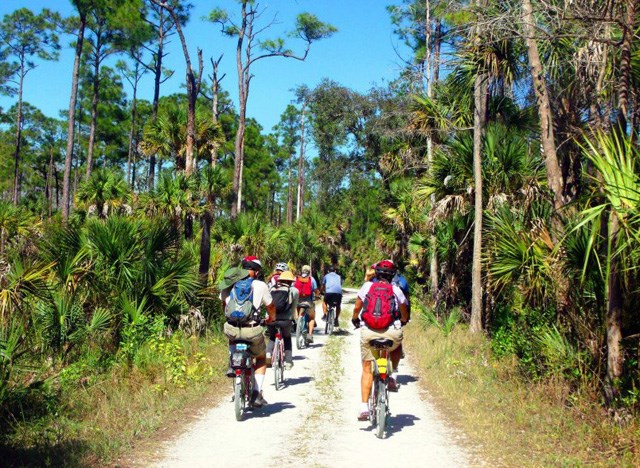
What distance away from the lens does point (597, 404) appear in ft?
24.7

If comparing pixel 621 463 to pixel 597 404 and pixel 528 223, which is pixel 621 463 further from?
pixel 528 223

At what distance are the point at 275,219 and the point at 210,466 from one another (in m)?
90.7

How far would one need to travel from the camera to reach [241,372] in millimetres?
7551

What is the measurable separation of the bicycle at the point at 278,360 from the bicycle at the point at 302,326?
4.41m

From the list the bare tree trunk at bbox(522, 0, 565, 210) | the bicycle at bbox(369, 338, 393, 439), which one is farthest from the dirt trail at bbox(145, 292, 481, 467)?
the bare tree trunk at bbox(522, 0, 565, 210)

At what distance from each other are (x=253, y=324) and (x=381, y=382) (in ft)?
5.68

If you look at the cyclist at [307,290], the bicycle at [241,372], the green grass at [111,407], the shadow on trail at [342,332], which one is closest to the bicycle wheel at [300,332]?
the cyclist at [307,290]

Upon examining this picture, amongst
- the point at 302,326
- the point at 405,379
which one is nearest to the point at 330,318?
the point at 302,326

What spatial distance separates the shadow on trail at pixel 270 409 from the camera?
8070 millimetres

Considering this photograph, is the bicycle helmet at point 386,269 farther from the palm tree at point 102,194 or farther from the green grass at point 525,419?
the palm tree at point 102,194

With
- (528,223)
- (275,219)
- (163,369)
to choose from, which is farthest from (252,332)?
(275,219)

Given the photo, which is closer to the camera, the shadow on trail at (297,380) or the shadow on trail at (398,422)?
the shadow on trail at (398,422)

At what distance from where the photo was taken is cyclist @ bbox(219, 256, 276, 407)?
25.2 ft

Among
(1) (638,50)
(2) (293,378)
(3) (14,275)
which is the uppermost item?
(1) (638,50)
